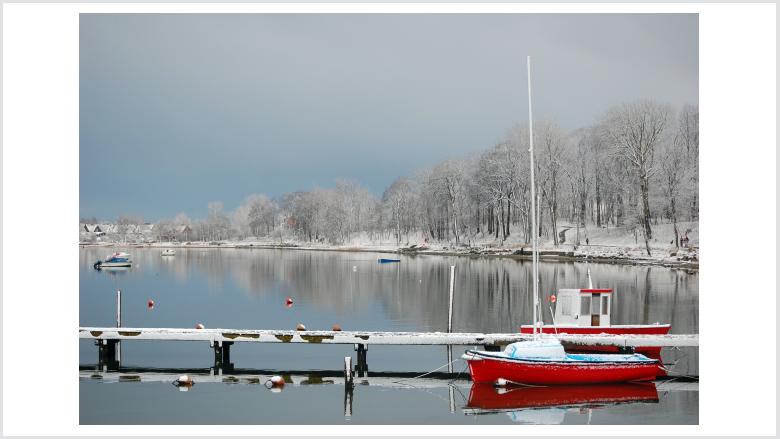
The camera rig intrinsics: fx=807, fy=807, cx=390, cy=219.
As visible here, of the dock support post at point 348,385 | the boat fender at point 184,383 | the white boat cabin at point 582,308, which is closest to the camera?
the dock support post at point 348,385

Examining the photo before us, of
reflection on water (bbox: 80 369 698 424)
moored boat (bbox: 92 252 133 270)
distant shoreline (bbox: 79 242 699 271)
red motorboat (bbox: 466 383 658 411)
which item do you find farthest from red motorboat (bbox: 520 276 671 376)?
moored boat (bbox: 92 252 133 270)

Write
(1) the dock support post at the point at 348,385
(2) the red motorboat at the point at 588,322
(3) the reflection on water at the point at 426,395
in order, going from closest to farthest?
(3) the reflection on water at the point at 426,395, (1) the dock support post at the point at 348,385, (2) the red motorboat at the point at 588,322

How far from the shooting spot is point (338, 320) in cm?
2975

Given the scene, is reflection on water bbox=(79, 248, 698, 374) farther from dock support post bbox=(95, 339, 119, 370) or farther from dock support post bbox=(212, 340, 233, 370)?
dock support post bbox=(212, 340, 233, 370)

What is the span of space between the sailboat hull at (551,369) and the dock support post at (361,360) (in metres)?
2.97

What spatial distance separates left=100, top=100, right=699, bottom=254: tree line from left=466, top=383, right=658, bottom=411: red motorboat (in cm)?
3862

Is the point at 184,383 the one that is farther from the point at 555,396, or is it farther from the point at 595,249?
the point at 595,249

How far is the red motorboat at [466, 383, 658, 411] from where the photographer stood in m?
16.4

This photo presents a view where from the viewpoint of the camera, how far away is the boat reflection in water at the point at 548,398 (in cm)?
1580

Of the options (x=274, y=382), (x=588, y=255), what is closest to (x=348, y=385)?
(x=274, y=382)

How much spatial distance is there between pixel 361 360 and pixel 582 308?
233 inches

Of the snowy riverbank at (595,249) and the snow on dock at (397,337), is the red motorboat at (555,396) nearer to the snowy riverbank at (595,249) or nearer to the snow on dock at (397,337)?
the snow on dock at (397,337)

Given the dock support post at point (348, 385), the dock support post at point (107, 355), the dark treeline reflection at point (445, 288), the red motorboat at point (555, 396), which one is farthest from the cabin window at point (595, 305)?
the dock support post at point (107, 355)
